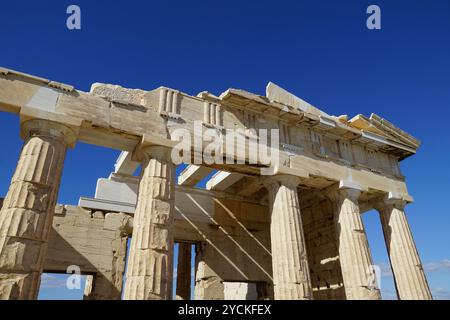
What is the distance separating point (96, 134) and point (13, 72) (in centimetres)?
242

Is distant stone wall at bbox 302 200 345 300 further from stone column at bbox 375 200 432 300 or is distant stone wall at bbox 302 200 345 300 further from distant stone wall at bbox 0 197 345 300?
stone column at bbox 375 200 432 300

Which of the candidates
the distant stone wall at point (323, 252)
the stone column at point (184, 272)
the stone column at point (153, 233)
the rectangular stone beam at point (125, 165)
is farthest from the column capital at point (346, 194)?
the rectangular stone beam at point (125, 165)

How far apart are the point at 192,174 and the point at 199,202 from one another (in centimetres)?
138

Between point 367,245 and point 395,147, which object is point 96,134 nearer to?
point 367,245

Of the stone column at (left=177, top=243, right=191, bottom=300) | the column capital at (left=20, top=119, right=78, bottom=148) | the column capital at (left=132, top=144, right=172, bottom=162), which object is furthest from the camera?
the stone column at (left=177, top=243, right=191, bottom=300)

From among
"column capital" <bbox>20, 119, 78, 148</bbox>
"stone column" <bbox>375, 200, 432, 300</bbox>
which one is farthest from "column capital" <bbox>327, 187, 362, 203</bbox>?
"column capital" <bbox>20, 119, 78, 148</bbox>

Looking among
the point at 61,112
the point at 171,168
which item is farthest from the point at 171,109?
the point at 61,112

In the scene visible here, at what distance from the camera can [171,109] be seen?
1059cm

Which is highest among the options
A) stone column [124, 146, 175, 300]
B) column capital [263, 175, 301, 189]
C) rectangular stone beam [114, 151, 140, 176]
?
rectangular stone beam [114, 151, 140, 176]

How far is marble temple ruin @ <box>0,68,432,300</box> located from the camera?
27.1 ft

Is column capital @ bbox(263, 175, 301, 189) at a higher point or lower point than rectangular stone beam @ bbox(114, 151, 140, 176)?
lower

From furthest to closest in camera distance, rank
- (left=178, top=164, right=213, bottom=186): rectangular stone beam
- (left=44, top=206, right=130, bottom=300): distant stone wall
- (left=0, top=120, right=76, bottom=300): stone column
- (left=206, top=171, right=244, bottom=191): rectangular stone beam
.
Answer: (left=206, top=171, right=244, bottom=191): rectangular stone beam < (left=178, top=164, right=213, bottom=186): rectangular stone beam < (left=44, top=206, right=130, bottom=300): distant stone wall < (left=0, top=120, right=76, bottom=300): stone column
